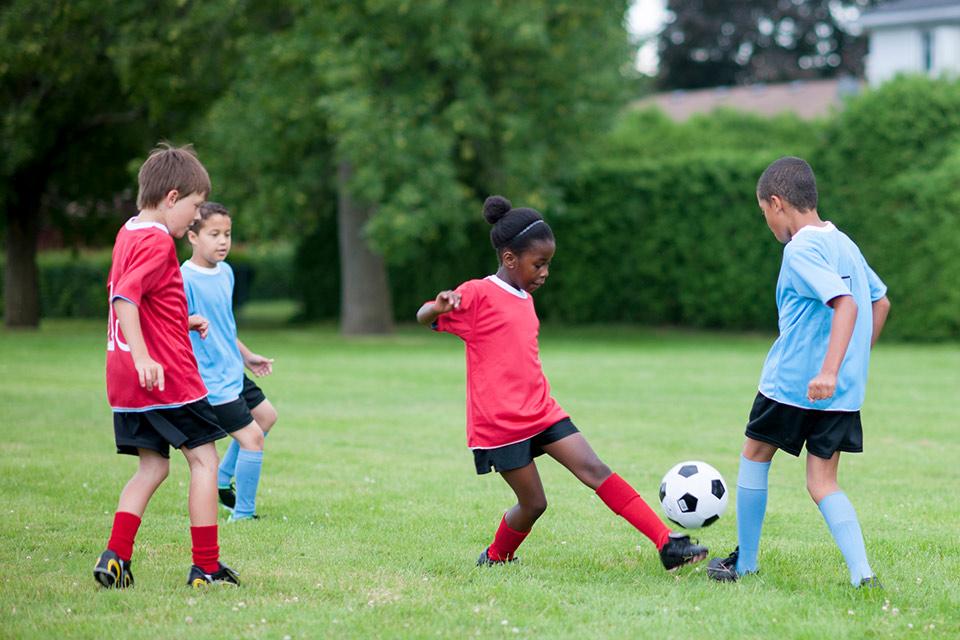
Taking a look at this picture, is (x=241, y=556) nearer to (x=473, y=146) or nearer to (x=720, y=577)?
(x=720, y=577)

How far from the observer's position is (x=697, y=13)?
44.5m

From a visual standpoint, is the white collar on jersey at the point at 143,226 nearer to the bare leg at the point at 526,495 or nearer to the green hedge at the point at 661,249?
the bare leg at the point at 526,495

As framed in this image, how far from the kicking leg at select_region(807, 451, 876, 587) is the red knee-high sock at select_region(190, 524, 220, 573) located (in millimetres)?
2668

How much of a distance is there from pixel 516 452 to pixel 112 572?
6.21ft

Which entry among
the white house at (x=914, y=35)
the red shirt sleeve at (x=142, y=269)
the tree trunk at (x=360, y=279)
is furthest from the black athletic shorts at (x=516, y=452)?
the white house at (x=914, y=35)

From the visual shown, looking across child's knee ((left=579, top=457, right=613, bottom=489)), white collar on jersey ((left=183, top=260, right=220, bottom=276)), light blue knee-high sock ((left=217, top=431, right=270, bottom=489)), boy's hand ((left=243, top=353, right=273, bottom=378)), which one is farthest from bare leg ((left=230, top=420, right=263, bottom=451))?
child's knee ((left=579, top=457, right=613, bottom=489))

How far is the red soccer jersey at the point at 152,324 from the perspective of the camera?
17.0 ft

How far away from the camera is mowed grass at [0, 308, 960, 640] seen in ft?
15.5

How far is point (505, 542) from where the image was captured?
5.84 metres

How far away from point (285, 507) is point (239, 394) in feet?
2.71

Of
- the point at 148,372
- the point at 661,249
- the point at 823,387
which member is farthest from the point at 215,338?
the point at 661,249

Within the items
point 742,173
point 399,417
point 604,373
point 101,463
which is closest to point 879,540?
point 101,463

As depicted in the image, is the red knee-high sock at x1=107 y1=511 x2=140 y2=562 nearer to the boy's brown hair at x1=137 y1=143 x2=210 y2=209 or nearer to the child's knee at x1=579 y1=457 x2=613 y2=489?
the boy's brown hair at x1=137 y1=143 x2=210 y2=209

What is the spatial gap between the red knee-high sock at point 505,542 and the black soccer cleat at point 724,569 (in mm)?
907
